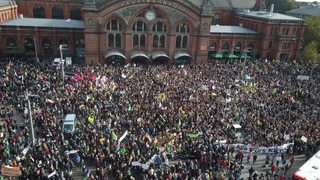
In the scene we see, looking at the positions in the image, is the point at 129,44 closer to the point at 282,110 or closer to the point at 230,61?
the point at 230,61

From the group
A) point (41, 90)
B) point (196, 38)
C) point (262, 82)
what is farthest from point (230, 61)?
point (41, 90)

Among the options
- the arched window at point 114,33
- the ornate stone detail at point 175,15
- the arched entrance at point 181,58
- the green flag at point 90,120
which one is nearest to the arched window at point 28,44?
the arched window at point 114,33

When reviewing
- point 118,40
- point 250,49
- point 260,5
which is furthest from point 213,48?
point 260,5

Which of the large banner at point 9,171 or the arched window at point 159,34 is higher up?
the arched window at point 159,34

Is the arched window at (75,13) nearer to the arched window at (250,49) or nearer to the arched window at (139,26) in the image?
the arched window at (139,26)

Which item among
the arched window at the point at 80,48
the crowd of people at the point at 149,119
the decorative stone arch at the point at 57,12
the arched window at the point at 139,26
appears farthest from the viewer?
the decorative stone arch at the point at 57,12
